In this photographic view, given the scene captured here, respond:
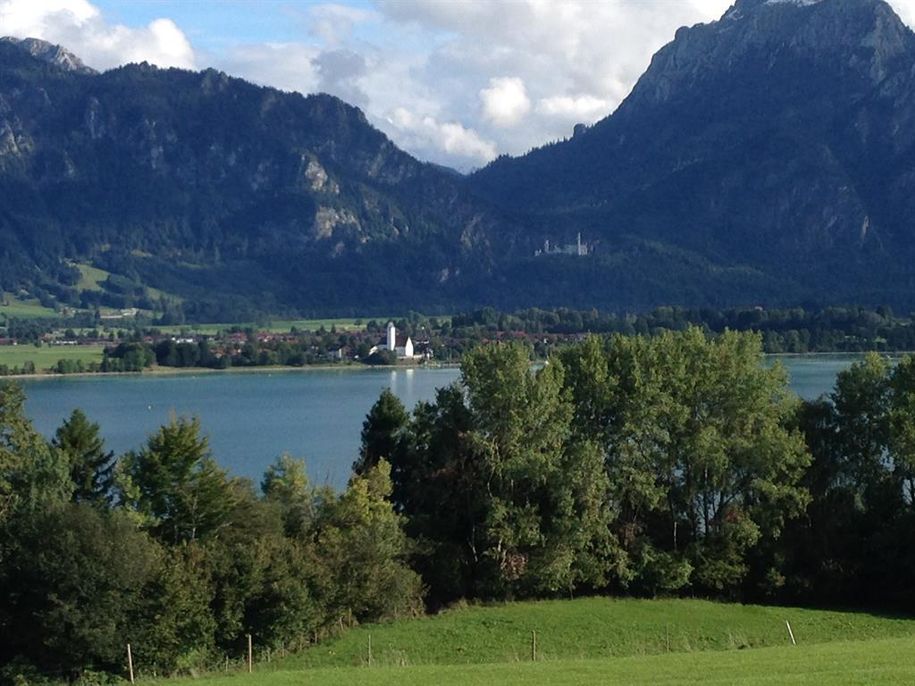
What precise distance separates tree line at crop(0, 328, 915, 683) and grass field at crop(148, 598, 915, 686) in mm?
1097

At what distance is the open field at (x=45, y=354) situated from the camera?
127m

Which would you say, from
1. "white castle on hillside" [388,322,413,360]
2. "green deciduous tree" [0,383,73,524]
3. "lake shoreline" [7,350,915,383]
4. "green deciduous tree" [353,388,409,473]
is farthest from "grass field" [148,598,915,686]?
"white castle on hillside" [388,322,413,360]

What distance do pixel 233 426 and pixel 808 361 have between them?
66138 millimetres

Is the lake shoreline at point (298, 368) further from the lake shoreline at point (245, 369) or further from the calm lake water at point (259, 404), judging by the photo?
the calm lake water at point (259, 404)

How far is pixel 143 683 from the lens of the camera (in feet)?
72.7

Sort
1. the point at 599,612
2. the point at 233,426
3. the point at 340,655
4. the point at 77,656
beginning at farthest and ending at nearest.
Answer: the point at 233,426, the point at 599,612, the point at 340,655, the point at 77,656

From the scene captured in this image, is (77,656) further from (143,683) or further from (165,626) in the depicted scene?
(143,683)

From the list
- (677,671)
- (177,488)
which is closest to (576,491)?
(177,488)

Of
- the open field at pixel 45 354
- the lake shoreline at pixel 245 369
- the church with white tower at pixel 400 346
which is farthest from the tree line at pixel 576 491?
the church with white tower at pixel 400 346

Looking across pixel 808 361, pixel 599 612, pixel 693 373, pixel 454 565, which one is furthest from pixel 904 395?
pixel 808 361

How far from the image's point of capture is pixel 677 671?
65.7 feet

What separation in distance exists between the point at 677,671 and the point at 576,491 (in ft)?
42.2

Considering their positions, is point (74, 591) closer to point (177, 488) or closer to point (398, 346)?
point (177, 488)

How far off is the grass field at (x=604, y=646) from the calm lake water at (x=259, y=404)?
1358 centimetres
